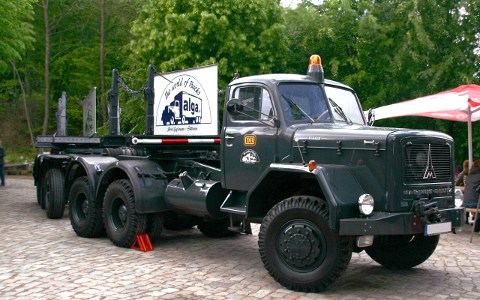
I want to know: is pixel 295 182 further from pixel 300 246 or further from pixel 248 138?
pixel 300 246

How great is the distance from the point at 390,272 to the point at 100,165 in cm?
519

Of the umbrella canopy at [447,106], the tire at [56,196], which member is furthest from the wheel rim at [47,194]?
the umbrella canopy at [447,106]

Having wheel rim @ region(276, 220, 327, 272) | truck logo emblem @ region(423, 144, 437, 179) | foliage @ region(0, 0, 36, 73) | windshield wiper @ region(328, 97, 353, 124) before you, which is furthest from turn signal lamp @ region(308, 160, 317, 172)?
foliage @ region(0, 0, 36, 73)

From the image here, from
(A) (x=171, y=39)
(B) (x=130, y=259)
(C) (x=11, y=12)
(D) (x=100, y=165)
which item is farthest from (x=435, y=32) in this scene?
(B) (x=130, y=259)

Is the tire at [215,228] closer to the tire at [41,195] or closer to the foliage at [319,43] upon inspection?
the tire at [41,195]

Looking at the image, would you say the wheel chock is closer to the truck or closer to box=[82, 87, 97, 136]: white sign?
the truck

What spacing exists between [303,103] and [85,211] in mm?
4770

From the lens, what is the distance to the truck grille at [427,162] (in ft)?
21.4

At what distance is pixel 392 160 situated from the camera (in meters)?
6.41

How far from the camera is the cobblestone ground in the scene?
6.54 metres

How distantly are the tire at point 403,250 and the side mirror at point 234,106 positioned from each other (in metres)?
2.35

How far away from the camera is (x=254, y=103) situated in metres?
7.77

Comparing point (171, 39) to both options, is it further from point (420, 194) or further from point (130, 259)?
point (420, 194)

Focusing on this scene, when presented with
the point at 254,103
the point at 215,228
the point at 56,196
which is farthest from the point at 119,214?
the point at 56,196
